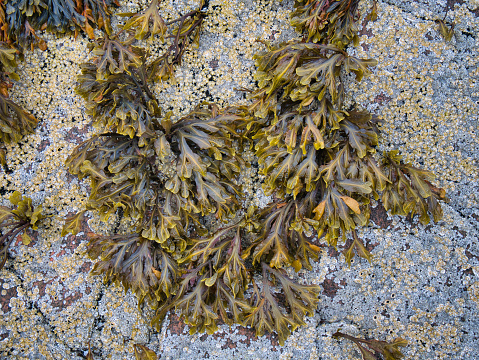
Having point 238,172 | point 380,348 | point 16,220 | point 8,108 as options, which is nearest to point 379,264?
point 380,348

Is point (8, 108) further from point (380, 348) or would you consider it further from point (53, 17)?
point (380, 348)

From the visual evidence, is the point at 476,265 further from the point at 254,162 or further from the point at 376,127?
the point at 254,162

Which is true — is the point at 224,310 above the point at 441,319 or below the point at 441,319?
below

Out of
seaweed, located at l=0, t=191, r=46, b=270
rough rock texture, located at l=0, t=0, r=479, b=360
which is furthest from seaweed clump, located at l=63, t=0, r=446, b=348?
seaweed, located at l=0, t=191, r=46, b=270

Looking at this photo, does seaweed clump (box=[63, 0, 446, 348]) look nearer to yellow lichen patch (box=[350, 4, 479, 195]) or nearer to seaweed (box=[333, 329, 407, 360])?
yellow lichen patch (box=[350, 4, 479, 195])

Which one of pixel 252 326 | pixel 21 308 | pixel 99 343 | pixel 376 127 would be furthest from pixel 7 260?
pixel 376 127
